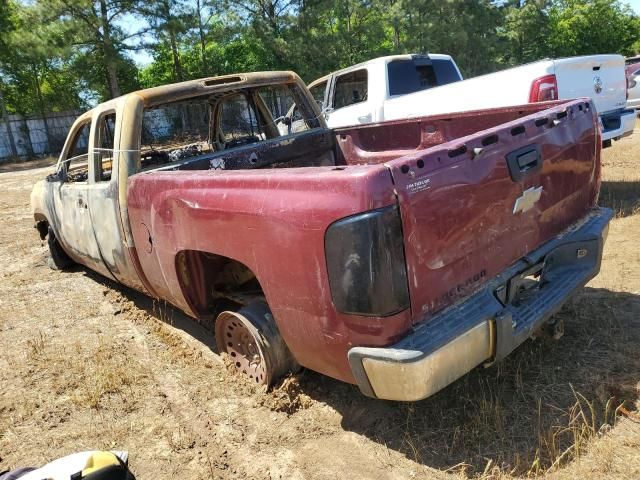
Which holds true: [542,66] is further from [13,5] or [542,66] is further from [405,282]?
[13,5]

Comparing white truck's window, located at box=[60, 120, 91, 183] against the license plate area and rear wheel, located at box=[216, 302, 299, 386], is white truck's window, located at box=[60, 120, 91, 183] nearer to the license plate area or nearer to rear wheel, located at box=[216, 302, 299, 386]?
rear wheel, located at box=[216, 302, 299, 386]

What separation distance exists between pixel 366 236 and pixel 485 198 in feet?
2.41

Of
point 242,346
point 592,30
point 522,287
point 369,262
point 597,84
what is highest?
point 592,30

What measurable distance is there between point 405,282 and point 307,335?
57 cm

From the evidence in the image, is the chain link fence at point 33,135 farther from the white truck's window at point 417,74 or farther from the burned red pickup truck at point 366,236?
the burned red pickup truck at point 366,236

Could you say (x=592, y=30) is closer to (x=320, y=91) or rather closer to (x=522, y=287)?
(x=320, y=91)

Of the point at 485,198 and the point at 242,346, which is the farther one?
the point at 242,346

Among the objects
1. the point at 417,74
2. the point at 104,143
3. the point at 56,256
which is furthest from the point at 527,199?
the point at 417,74

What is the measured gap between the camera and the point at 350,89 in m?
8.64

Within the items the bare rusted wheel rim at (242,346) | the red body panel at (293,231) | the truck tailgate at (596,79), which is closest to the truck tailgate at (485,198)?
the red body panel at (293,231)

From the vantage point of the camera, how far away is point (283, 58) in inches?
932

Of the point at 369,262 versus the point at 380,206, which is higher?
the point at 380,206

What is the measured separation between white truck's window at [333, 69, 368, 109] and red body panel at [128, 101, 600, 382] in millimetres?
5404

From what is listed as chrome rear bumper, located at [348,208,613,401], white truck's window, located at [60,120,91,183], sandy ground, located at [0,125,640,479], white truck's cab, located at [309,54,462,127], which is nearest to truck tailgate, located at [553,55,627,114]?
sandy ground, located at [0,125,640,479]
